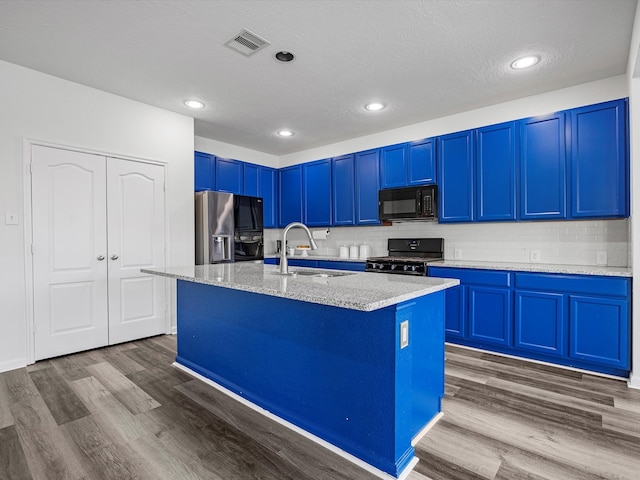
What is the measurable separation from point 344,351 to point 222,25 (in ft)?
7.51

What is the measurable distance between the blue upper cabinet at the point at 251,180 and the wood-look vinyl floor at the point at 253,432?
3132 millimetres

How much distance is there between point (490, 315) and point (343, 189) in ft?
8.42

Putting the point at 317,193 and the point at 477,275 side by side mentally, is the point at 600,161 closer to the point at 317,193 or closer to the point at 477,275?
the point at 477,275

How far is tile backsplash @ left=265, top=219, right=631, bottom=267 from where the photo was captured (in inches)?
126

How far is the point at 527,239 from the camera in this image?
3.65 m

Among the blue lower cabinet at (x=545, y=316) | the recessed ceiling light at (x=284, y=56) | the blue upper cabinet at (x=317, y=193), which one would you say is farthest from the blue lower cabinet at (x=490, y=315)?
the recessed ceiling light at (x=284, y=56)

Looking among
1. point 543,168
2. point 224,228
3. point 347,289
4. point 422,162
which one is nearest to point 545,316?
point 543,168

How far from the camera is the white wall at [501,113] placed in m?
3.14

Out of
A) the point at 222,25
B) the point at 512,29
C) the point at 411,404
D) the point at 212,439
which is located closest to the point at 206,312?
the point at 212,439

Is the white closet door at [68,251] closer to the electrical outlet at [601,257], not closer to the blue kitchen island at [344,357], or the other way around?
the blue kitchen island at [344,357]

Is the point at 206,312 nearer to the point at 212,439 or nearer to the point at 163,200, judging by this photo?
the point at 212,439

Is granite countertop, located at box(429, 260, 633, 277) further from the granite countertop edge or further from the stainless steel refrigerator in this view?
the stainless steel refrigerator

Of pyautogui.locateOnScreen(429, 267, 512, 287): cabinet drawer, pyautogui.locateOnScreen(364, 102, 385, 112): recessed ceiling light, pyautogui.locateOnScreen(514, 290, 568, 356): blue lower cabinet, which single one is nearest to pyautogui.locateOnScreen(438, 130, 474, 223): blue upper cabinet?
pyautogui.locateOnScreen(429, 267, 512, 287): cabinet drawer

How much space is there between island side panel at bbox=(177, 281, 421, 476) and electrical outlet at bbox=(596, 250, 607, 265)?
8.76 feet
